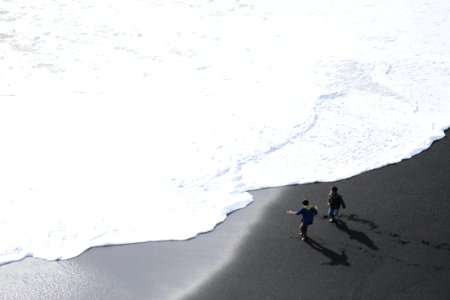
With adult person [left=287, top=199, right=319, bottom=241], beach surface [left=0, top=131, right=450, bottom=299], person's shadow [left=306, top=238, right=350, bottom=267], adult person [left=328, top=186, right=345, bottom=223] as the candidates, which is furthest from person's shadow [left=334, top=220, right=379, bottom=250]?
adult person [left=287, top=199, right=319, bottom=241]

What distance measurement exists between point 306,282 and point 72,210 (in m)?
5.61

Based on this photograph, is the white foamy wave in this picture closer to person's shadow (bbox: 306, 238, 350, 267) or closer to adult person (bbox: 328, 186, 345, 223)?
adult person (bbox: 328, 186, 345, 223)

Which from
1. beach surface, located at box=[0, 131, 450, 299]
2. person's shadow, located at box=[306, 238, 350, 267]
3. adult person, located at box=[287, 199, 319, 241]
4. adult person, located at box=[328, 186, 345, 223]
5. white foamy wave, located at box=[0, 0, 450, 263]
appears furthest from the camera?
white foamy wave, located at box=[0, 0, 450, 263]

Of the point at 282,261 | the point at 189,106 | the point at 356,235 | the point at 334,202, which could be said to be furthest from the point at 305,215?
the point at 189,106

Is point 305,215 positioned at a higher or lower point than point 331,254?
higher

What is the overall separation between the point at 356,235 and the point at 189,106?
798cm

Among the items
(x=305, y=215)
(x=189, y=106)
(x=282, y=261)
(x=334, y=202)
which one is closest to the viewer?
(x=282, y=261)

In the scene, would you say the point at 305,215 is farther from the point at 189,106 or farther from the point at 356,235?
the point at 189,106

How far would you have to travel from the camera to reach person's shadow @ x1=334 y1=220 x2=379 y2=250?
13.4 meters

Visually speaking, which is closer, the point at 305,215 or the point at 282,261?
the point at 282,261

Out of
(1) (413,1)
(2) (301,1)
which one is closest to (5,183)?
(2) (301,1)

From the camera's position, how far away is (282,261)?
42.5ft

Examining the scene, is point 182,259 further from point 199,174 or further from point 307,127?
point 307,127

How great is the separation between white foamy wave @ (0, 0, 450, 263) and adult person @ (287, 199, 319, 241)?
197 centimetres
